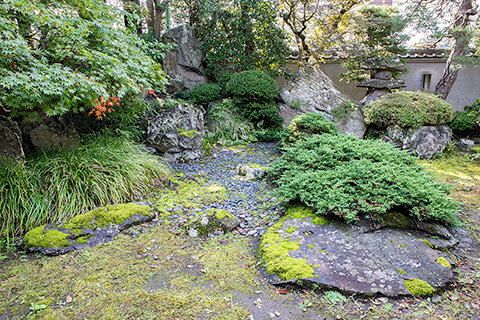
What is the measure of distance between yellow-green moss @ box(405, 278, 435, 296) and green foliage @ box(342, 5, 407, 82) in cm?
743

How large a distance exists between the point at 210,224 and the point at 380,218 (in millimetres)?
1872

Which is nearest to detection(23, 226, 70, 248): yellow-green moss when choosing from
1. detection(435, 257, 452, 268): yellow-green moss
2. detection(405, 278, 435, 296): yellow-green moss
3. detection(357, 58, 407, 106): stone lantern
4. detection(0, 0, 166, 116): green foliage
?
detection(0, 0, 166, 116): green foliage

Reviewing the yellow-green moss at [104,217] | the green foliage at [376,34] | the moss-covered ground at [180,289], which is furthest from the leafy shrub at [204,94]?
the moss-covered ground at [180,289]

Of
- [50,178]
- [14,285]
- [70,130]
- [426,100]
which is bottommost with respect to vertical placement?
[14,285]

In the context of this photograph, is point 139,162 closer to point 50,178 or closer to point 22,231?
point 50,178

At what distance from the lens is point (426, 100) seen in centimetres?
698

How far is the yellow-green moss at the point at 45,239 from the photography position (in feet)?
9.42

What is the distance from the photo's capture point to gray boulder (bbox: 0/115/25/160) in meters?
3.64

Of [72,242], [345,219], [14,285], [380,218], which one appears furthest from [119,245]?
[380,218]

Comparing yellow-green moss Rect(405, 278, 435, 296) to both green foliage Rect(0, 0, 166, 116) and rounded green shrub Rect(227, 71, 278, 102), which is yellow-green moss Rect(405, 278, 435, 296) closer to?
green foliage Rect(0, 0, 166, 116)

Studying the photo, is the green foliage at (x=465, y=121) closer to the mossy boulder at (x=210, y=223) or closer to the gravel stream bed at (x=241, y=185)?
the gravel stream bed at (x=241, y=185)

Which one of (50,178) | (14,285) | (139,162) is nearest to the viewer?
(14,285)

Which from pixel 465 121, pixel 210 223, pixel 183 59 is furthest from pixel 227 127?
pixel 465 121

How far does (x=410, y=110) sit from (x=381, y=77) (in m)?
1.93
